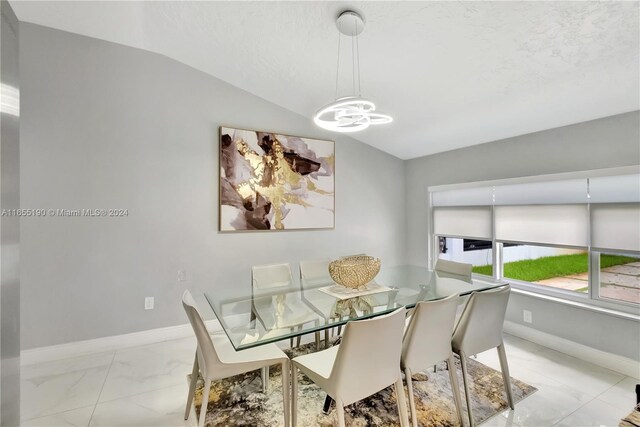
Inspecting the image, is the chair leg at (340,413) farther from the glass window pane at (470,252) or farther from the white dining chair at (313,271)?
the glass window pane at (470,252)

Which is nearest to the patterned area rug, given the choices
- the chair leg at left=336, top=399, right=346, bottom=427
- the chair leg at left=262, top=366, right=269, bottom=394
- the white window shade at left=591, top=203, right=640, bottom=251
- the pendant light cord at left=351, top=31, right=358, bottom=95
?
the chair leg at left=262, top=366, right=269, bottom=394

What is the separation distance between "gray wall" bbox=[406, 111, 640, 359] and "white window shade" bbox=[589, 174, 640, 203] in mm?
125

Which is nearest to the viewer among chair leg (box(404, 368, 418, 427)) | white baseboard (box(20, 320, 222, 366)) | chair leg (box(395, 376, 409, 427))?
chair leg (box(395, 376, 409, 427))

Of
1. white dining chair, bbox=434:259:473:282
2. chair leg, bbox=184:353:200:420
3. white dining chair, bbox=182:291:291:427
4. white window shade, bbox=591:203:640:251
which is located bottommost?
chair leg, bbox=184:353:200:420

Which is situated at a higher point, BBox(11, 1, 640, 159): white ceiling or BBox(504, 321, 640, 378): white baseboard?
BBox(11, 1, 640, 159): white ceiling

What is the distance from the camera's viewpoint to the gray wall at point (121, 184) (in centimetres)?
269

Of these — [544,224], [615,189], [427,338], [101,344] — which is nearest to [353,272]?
[427,338]

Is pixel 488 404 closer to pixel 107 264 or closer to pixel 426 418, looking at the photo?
pixel 426 418

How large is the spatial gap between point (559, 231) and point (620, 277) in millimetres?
577

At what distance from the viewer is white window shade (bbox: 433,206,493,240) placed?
12.1 feet

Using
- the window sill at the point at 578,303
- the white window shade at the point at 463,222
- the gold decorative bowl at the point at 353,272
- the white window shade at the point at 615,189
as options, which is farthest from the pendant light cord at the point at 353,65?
the window sill at the point at 578,303

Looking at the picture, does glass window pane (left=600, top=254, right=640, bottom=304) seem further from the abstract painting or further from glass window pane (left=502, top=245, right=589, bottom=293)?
the abstract painting

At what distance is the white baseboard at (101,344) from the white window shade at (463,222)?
11.5ft

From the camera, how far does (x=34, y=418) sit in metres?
1.94
